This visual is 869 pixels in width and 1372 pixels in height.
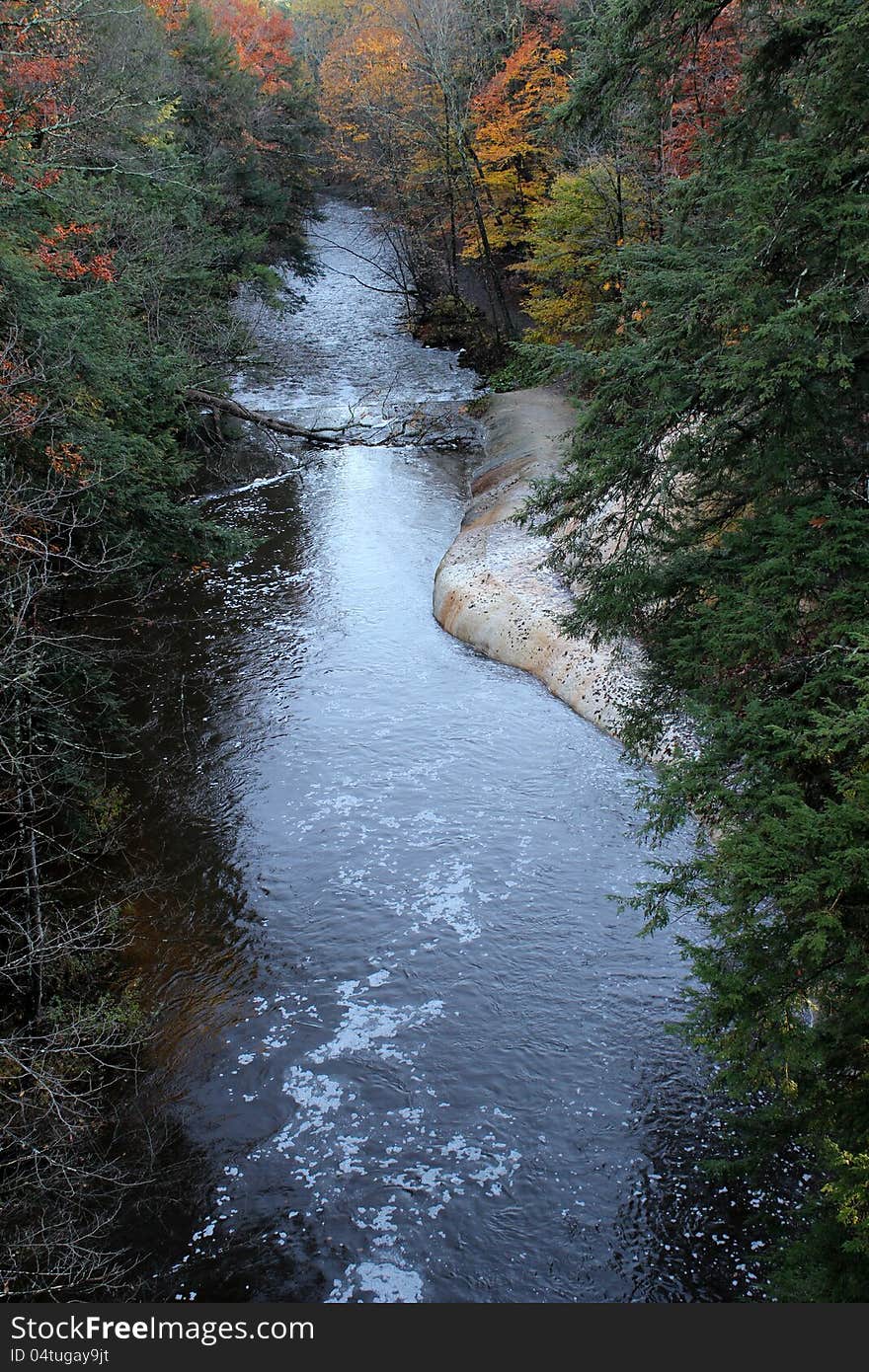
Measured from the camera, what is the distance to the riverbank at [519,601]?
13484 millimetres

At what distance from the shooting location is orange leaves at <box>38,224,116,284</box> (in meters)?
12.0

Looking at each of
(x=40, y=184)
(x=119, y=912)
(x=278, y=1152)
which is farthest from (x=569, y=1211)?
(x=40, y=184)

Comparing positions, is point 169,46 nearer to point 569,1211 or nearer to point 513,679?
point 513,679

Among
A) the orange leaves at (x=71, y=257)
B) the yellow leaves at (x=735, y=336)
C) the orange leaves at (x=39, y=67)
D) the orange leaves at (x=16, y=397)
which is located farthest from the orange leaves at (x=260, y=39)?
the yellow leaves at (x=735, y=336)

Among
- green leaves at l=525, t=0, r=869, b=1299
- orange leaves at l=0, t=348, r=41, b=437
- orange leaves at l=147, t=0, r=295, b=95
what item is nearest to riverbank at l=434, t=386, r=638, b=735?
green leaves at l=525, t=0, r=869, b=1299

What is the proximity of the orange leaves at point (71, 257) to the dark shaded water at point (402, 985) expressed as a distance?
5530 mm

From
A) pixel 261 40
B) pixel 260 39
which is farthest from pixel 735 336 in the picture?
pixel 260 39

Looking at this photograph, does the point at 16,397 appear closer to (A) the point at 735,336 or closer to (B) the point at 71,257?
(B) the point at 71,257

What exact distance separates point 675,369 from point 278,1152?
699 centimetres

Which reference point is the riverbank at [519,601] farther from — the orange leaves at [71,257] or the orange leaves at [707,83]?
the orange leaves at [71,257]

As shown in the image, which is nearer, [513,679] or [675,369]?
[675,369]

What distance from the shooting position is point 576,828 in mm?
11055

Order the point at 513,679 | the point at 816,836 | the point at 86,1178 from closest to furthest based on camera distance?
the point at 816,836 < the point at 86,1178 < the point at 513,679

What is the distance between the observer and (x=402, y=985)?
29.6ft
